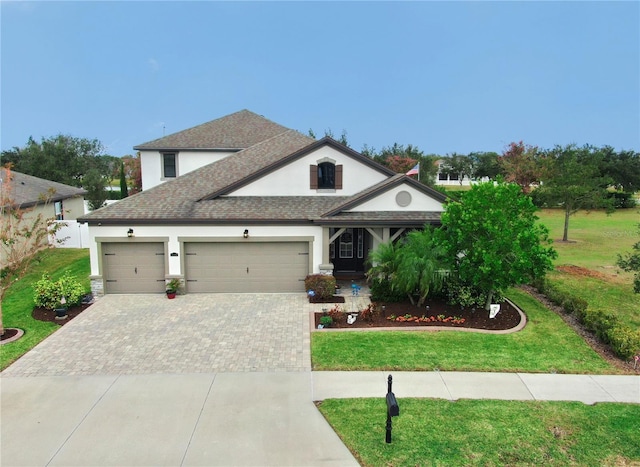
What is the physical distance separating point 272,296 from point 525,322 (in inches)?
338

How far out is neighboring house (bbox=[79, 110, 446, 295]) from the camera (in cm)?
1614

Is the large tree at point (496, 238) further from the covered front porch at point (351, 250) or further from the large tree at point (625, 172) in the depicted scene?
the large tree at point (625, 172)

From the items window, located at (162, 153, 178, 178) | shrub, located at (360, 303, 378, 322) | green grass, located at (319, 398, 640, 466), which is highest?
window, located at (162, 153, 178, 178)

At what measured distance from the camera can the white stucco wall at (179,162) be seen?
24.6 metres

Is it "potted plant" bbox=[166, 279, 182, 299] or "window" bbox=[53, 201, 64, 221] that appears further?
"window" bbox=[53, 201, 64, 221]

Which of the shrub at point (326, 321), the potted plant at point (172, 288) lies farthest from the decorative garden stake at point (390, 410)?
the potted plant at point (172, 288)

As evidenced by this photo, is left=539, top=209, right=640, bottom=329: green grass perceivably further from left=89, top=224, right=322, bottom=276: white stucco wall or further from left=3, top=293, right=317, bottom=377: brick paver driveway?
left=3, top=293, right=317, bottom=377: brick paver driveway

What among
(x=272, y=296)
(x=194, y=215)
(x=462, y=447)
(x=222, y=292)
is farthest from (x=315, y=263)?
(x=462, y=447)

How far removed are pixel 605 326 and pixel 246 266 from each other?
459 inches

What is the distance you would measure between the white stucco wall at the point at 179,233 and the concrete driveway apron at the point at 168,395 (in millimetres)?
2671

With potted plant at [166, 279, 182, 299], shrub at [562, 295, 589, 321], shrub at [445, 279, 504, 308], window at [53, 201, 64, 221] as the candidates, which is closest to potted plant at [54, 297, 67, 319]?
potted plant at [166, 279, 182, 299]

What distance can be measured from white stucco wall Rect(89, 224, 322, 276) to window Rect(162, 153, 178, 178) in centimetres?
954

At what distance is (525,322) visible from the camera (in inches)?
532

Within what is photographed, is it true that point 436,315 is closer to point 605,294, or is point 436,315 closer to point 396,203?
point 396,203
